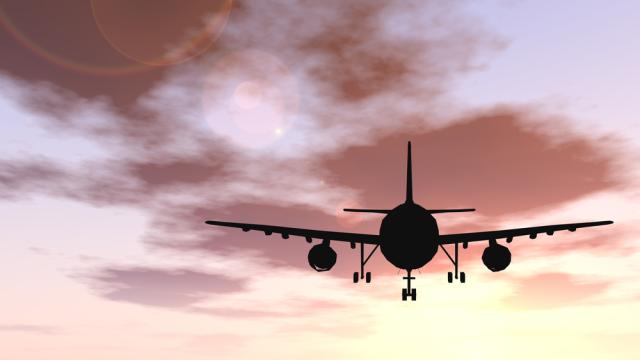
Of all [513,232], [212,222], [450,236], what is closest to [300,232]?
[212,222]

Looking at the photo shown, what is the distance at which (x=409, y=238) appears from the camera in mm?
64688

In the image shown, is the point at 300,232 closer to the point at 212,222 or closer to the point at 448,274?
the point at 212,222

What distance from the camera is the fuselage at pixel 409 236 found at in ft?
212

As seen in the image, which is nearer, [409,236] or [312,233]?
[409,236]

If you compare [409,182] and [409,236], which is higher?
[409,182]

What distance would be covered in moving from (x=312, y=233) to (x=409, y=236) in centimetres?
1125

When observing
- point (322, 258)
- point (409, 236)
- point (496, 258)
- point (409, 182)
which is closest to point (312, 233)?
point (322, 258)

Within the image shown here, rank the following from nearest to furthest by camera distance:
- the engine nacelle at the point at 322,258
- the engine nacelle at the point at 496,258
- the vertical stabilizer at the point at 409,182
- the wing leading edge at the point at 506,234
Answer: the vertical stabilizer at the point at 409,182
the wing leading edge at the point at 506,234
the engine nacelle at the point at 496,258
the engine nacelle at the point at 322,258

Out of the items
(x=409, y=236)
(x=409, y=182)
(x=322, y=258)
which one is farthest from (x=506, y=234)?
(x=322, y=258)

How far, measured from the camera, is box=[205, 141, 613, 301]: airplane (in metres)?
64.9

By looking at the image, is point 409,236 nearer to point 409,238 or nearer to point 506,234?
point 409,238

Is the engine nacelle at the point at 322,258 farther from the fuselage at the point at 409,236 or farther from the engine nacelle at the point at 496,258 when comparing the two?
the engine nacelle at the point at 496,258

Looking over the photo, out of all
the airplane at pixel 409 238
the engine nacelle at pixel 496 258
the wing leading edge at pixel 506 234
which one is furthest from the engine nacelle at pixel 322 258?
the engine nacelle at pixel 496 258

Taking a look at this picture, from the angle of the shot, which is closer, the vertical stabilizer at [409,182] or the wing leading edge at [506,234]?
the vertical stabilizer at [409,182]
